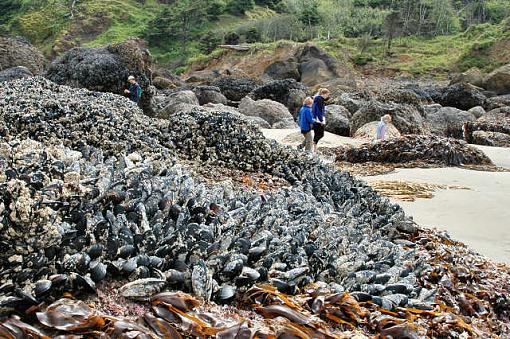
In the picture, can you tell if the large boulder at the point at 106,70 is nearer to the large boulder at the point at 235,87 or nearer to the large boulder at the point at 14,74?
the large boulder at the point at 14,74

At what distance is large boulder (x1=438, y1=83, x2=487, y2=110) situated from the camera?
26766 millimetres

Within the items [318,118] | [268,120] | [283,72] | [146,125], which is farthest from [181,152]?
[283,72]

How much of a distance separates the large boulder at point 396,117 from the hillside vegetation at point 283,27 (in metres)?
35.0

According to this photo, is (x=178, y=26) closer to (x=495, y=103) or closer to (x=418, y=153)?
(x=495, y=103)

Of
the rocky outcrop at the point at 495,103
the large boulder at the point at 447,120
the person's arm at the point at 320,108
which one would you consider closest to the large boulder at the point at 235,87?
the large boulder at the point at 447,120

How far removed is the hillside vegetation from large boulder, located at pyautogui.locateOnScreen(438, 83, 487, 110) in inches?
891

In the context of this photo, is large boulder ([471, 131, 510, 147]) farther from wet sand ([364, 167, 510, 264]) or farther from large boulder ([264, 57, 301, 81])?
large boulder ([264, 57, 301, 81])

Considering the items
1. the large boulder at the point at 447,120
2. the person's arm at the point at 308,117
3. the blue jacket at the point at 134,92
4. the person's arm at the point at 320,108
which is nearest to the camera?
the person's arm at the point at 308,117

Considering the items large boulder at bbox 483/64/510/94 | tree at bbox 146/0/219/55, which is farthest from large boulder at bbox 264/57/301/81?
tree at bbox 146/0/219/55

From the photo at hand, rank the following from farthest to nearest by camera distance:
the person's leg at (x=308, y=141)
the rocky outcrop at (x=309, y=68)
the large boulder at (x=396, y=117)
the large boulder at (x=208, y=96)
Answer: the rocky outcrop at (x=309, y=68), the large boulder at (x=208, y=96), the large boulder at (x=396, y=117), the person's leg at (x=308, y=141)

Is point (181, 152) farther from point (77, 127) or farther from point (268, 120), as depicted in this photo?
point (268, 120)

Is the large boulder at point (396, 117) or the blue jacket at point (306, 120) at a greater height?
the blue jacket at point (306, 120)

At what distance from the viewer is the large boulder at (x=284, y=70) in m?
38.8

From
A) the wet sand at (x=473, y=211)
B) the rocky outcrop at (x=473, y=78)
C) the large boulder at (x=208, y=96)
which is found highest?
the wet sand at (x=473, y=211)
